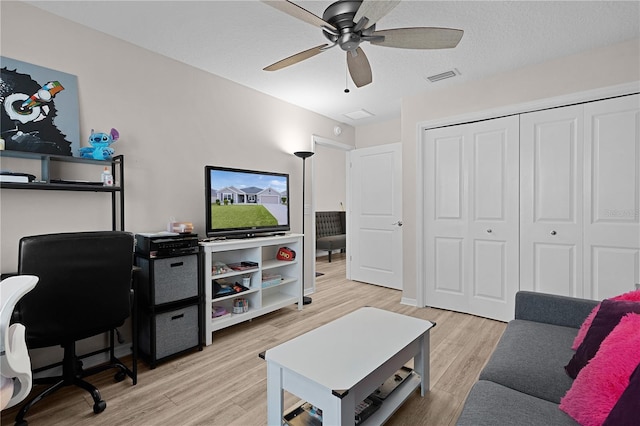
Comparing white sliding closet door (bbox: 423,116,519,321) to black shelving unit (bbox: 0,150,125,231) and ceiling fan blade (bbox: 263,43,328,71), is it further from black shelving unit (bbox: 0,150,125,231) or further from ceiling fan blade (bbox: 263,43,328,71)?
black shelving unit (bbox: 0,150,125,231)

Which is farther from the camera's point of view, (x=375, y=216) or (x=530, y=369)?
(x=375, y=216)

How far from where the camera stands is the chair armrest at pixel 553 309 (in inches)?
71.0

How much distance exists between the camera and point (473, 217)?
3.35 metres

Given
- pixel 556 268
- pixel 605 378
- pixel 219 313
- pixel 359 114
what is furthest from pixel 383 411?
pixel 359 114

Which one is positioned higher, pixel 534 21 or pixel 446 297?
pixel 534 21

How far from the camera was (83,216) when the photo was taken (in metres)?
2.30

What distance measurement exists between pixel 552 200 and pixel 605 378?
234cm

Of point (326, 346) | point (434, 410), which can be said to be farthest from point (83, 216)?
point (434, 410)

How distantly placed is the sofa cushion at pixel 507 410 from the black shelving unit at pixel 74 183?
251 centimetres

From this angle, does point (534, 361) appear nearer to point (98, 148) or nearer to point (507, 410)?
point (507, 410)

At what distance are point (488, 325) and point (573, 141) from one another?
1892 millimetres

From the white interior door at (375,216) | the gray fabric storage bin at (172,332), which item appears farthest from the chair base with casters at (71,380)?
the white interior door at (375,216)

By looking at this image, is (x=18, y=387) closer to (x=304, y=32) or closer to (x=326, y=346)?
(x=326, y=346)

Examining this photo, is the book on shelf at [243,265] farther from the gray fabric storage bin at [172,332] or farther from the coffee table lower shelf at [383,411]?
the coffee table lower shelf at [383,411]
